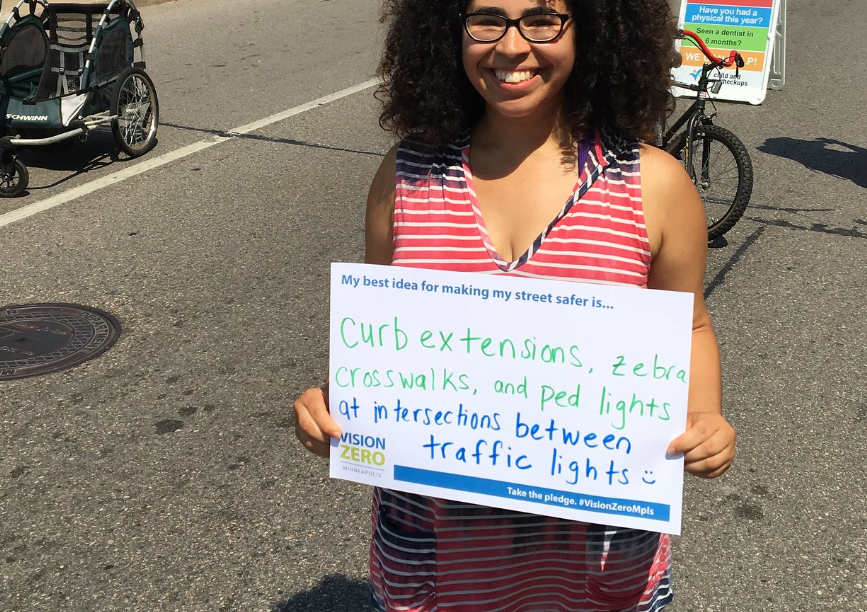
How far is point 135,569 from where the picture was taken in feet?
10.3

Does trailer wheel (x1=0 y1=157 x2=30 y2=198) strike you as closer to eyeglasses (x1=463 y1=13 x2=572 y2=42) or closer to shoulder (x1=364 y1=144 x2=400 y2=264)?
shoulder (x1=364 y1=144 x2=400 y2=264)

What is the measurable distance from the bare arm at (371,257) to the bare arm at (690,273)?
1.59 ft

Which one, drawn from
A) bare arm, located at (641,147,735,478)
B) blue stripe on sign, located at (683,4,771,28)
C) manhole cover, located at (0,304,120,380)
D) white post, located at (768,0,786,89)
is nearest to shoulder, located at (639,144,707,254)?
bare arm, located at (641,147,735,478)

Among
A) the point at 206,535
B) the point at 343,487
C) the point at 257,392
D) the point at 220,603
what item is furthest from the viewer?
the point at 257,392

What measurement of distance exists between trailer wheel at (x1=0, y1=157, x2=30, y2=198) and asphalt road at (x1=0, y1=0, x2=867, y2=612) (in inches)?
3.2

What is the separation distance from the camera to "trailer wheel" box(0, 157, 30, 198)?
21.7 ft

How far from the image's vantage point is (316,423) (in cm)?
186

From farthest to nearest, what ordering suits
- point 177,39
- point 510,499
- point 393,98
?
point 177,39, point 393,98, point 510,499

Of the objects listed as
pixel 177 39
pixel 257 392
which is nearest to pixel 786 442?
pixel 257 392

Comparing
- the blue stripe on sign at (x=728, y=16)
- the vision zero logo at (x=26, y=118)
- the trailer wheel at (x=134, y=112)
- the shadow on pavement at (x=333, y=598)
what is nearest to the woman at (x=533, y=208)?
the shadow on pavement at (x=333, y=598)

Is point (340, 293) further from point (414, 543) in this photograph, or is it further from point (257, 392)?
point (257, 392)

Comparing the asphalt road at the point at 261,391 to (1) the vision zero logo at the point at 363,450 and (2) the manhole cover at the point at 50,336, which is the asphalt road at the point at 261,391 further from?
(1) the vision zero logo at the point at 363,450

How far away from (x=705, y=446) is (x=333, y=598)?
1692 millimetres

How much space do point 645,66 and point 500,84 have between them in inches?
11.6
